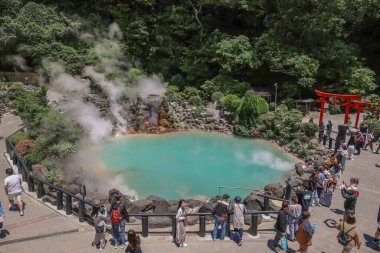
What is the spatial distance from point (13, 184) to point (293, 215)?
902cm

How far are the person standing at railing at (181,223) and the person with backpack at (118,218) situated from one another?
1499 millimetres

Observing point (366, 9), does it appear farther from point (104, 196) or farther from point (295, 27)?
point (104, 196)

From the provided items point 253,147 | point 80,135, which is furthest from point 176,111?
point 80,135

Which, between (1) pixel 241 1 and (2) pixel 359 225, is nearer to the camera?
(2) pixel 359 225

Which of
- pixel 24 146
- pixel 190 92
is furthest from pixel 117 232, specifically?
pixel 190 92

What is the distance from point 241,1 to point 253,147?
15348mm

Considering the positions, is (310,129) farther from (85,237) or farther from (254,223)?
(85,237)

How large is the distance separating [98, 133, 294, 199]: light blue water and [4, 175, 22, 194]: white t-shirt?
5.87 m

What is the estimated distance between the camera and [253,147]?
23.9m

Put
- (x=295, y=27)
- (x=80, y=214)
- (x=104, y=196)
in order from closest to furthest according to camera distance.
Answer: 1. (x=80, y=214)
2. (x=104, y=196)
3. (x=295, y=27)

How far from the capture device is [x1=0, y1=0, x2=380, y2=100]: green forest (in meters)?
30.5

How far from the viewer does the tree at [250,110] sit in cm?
2630

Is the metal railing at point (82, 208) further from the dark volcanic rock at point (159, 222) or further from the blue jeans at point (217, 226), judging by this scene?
the dark volcanic rock at point (159, 222)

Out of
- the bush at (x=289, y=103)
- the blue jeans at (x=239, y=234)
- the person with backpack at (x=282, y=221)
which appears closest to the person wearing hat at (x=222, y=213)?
the blue jeans at (x=239, y=234)
